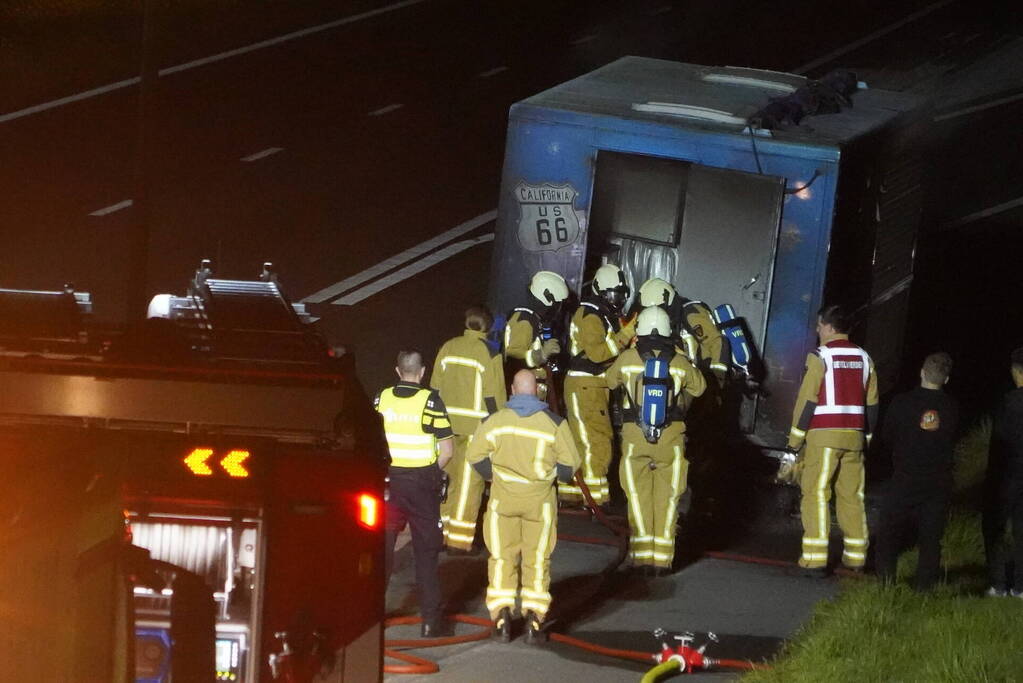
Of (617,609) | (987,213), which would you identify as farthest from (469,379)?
(987,213)

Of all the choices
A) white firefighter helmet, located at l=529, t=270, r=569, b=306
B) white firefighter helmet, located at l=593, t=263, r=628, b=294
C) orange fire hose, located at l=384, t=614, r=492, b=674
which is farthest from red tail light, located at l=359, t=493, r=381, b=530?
white firefighter helmet, located at l=593, t=263, r=628, b=294

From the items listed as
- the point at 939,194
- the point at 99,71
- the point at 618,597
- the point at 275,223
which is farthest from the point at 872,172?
the point at 99,71

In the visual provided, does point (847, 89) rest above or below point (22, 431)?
above

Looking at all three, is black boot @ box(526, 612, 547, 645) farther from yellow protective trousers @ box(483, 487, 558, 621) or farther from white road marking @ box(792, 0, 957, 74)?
white road marking @ box(792, 0, 957, 74)

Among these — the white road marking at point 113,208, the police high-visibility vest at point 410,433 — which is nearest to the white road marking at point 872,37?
the white road marking at point 113,208

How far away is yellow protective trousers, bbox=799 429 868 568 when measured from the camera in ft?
37.4

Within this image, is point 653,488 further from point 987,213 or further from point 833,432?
point 987,213

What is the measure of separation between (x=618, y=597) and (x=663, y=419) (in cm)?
117

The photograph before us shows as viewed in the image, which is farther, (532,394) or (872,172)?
(872,172)

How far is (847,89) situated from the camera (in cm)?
1480

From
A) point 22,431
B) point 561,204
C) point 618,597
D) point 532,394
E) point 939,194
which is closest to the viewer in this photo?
point 22,431

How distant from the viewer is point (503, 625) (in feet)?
31.5

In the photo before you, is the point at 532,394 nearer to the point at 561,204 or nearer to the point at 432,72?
the point at 561,204

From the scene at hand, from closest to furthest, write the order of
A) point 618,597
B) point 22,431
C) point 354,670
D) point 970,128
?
point 22,431 → point 354,670 → point 618,597 → point 970,128
